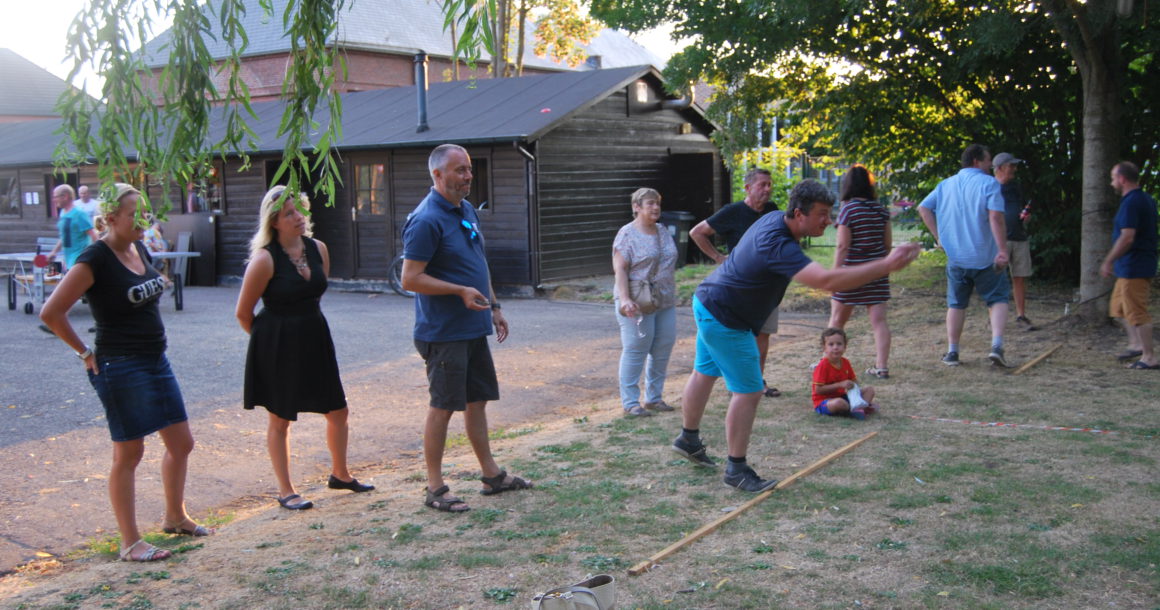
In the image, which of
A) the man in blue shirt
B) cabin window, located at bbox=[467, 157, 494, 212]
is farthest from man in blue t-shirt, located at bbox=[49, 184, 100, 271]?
the man in blue shirt

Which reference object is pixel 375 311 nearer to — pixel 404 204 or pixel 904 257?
pixel 404 204

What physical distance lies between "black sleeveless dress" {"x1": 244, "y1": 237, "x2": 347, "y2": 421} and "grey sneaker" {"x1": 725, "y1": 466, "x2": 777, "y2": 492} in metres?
2.22

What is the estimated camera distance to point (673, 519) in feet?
16.0

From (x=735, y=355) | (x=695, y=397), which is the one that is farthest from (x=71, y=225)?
(x=735, y=355)

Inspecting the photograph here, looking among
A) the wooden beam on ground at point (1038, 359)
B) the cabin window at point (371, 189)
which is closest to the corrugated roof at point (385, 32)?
the cabin window at point (371, 189)

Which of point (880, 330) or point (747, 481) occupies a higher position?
point (880, 330)

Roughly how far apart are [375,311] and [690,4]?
6429mm

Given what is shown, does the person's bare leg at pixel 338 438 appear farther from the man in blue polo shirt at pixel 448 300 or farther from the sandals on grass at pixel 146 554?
the sandals on grass at pixel 146 554

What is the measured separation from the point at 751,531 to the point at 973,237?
4.63 m

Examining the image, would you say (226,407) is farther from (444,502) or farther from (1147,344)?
(1147,344)

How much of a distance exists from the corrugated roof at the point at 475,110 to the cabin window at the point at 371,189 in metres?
0.56

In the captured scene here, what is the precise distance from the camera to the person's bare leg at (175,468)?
15.8 ft

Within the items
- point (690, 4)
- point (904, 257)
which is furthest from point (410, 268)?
point (690, 4)

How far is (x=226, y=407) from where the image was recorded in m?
8.11
